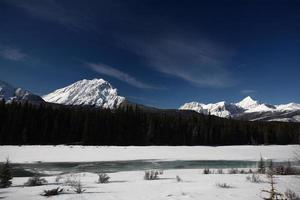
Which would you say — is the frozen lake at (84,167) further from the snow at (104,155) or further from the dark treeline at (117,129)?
the dark treeline at (117,129)

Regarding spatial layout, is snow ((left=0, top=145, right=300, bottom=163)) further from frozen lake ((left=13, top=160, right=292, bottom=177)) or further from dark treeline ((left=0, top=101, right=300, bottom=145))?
dark treeline ((left=0, top=101, right=300, bottom=145))

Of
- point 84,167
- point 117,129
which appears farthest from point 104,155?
point 117,129

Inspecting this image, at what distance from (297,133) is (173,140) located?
50869 millimetres

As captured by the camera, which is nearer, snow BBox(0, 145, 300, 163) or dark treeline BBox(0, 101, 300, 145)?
snow BBox(0, 145, 300, 163)

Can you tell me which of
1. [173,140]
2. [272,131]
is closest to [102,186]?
[173,140]

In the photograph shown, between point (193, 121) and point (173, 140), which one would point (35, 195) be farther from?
point (193, 121)

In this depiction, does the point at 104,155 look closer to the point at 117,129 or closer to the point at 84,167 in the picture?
the point at 84,167

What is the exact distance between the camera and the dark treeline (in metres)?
83.0

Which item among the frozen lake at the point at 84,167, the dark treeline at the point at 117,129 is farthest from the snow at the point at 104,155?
the dark treeline at the point at 117,129

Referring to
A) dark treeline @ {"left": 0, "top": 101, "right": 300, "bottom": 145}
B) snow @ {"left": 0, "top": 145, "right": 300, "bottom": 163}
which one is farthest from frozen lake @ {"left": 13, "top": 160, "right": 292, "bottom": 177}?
dark treeline @ {"left": 0, "top": 101, "right": 300, "bottom": 145}

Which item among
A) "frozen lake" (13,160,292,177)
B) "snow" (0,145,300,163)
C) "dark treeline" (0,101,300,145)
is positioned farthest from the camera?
"dark treeline" (0,101,300,145)

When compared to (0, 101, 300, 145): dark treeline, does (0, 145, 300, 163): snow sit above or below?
below

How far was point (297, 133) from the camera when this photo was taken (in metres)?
120

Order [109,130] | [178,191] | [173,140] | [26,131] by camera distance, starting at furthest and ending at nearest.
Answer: [173,140]
[109,130]
[26,131]
[178,191]
